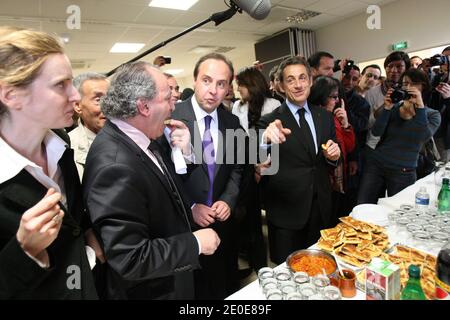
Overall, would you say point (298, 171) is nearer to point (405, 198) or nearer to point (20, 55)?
point (405, 198)

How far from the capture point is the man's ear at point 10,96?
2.63ft

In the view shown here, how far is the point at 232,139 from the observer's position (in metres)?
1.82

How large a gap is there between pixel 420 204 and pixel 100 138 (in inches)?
64.6

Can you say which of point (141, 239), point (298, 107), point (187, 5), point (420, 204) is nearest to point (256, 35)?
point (187, 5)

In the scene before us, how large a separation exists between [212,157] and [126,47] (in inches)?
248

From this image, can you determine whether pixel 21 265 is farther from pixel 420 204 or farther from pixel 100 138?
pixel 420 204

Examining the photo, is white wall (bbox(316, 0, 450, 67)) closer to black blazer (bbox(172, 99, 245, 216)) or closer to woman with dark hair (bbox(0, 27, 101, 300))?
black blazer (bbox(172, 99, 245, 216))

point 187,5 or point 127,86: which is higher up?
point 187,5

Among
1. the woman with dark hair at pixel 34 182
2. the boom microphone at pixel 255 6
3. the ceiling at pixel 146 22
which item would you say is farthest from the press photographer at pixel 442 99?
the woman with dark hair at pixel 34 182

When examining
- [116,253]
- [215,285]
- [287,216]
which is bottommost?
[215,285]

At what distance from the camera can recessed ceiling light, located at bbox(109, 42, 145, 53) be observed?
21.8 feet

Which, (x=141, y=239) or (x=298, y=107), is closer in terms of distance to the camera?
(x=141, y=239)

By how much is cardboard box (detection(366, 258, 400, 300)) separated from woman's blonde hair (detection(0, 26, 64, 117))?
1.20m

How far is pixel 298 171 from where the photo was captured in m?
1.83
